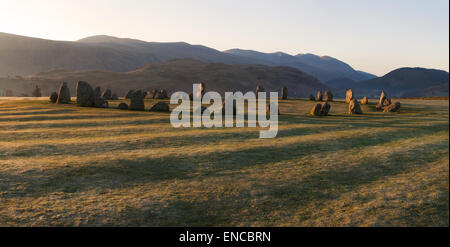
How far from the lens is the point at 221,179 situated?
924cm

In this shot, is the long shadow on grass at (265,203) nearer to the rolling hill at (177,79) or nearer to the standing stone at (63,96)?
the standing stone at (63,96)

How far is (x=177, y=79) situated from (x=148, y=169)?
104738 mm

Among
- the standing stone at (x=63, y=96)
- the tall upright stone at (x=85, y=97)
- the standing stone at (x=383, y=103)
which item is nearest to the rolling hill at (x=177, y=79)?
the standing stone at (x=63, y=96)

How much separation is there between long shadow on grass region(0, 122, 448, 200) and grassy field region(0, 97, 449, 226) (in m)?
0.03

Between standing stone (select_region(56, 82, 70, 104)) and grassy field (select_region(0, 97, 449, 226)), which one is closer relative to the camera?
grassy field (select_region(0, 97, 449, 226))

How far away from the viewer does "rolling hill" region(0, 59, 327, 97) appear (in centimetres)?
8625

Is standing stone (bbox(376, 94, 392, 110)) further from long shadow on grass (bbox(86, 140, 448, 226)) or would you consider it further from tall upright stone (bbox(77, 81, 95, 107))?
tall upright stone (bbox(77, 81, 95, 107))

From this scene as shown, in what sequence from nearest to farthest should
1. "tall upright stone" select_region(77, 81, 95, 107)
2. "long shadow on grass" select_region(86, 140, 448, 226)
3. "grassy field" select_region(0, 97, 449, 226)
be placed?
"long shadow on grass" select_region(86, 140, 448, 226) < "grassy field" select_region(0, 97, 449, 226) < "tall upright stone" select_region(77, 81, 95, 107)

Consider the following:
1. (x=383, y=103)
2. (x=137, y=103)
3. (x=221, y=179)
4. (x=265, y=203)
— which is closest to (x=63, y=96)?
(x=137, y=103)

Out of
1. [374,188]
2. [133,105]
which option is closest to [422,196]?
[374,188]

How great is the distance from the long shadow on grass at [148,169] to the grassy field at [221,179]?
0.03 metres

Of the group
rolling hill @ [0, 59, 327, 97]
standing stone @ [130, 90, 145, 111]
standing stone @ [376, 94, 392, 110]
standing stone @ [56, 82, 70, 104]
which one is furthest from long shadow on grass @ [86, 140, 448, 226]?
rolling hill @ [0, 59, 327, 97]

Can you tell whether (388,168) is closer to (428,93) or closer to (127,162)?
(127,162)
